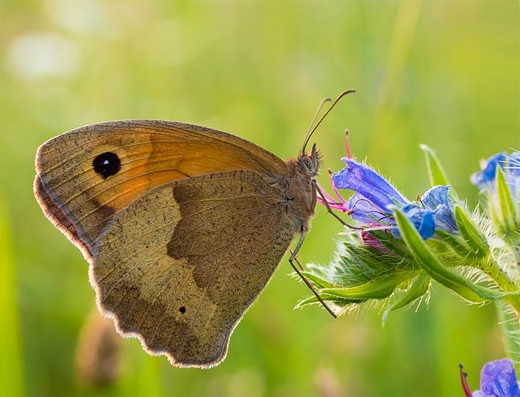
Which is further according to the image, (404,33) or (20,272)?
(20,272)

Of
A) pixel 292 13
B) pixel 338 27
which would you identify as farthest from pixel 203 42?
pixel 338 27

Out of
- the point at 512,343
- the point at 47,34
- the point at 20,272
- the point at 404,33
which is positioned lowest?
the point at 512,343

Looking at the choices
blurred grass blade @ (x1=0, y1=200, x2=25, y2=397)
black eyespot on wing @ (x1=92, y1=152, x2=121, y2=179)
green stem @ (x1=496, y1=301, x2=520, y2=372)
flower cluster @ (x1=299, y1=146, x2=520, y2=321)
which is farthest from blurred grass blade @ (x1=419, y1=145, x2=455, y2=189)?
blurred grass blade @ (x1=0, y1=200, x2=25, y2=397)

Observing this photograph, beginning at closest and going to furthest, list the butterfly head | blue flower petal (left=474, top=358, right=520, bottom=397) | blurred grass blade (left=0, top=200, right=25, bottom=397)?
blue flower petal (left=474, top=358, right=520, bottom=397), the butterfly head, blurred grass blade (left=0, top=200, right=25, bottom=397)

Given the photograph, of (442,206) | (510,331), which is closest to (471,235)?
(442,206)

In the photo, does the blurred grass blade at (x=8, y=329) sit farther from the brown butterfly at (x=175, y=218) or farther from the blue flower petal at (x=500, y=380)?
the blue flower petal at (x=500, y=380)

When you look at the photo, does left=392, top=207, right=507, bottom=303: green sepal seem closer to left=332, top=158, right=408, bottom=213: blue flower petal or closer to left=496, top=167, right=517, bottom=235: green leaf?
left=496, top=167, right=517, bottom=235: green leaf

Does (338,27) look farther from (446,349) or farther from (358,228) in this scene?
(358,228)

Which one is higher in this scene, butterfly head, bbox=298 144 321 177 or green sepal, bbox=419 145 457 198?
butterfly head, bbox=298 144 321 177

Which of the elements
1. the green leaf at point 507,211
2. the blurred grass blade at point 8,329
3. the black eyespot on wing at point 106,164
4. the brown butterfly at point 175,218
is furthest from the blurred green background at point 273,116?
the green leaf at point 507,211
